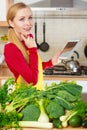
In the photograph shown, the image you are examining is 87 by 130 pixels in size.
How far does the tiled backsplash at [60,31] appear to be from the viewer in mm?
4066

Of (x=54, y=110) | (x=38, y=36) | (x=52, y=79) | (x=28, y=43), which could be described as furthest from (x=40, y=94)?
(x=38, y=36)

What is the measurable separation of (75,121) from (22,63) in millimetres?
714

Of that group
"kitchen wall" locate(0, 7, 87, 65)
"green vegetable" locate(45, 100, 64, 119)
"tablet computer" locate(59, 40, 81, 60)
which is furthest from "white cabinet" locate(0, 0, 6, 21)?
"green vegetable" locate(45, 100, 64, 119)

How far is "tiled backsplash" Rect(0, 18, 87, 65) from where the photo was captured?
4.07 m

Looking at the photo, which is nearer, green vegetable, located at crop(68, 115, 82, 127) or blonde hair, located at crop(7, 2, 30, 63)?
green vegetable, located at crop(68, 115, 82, 127)

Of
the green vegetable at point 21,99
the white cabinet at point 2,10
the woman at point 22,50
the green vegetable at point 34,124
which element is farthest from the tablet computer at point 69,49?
the green vegetable at point 34,124

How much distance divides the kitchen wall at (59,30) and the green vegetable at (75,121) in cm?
251

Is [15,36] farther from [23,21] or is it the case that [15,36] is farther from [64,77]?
[64,77]

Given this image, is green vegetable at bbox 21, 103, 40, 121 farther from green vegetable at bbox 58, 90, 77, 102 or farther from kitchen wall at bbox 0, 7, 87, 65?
kitchen wall at bbox 0, 7, 87, 65

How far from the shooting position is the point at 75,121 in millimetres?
1540

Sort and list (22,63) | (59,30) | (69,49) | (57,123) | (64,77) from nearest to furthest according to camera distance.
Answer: (57,123) → (22,63) → (64,77) → (69,49) → (59,30)

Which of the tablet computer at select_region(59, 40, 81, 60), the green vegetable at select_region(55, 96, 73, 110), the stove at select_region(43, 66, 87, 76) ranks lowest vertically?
the stove at select_region(43, 66, 87, 76)

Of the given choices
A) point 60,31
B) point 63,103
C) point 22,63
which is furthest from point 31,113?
point 60,31

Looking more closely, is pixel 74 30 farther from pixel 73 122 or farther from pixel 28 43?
pixel 73 122
